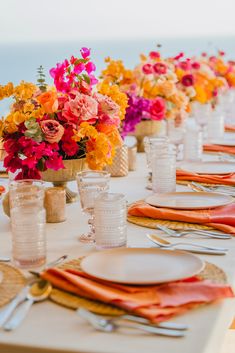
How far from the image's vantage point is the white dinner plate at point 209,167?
235 cm

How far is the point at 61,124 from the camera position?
6.23 ft

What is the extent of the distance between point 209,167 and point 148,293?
4.19 feet

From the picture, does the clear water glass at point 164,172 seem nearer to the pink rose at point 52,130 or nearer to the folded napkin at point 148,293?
the pink rose at point 52,130

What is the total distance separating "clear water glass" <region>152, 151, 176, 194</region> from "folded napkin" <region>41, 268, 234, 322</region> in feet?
2.61

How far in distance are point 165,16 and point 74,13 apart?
49.2 inches

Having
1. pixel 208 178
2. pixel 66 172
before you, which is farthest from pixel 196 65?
pixel 66 172

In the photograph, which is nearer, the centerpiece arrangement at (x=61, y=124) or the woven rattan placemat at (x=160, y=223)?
the woven rattan placemat at (x=160, y=223)

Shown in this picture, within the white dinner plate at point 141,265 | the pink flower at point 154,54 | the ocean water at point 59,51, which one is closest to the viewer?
the white dinner plate at point 141,265

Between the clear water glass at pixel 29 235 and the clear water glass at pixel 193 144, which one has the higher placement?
the clear water glass at pixel 193 144

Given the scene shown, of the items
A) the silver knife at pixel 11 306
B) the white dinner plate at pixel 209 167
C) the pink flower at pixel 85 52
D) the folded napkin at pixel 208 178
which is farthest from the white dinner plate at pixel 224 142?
the silver knife at pixel 11 306

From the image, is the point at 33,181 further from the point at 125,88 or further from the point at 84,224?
the point at 125,88

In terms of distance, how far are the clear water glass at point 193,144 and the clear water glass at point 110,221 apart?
1157 millimetres

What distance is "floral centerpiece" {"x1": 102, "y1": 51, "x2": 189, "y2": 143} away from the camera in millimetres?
2787

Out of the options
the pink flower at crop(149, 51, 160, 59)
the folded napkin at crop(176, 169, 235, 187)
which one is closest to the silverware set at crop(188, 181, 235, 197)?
the folded napkin at crop(176, 169, 235, 187)
